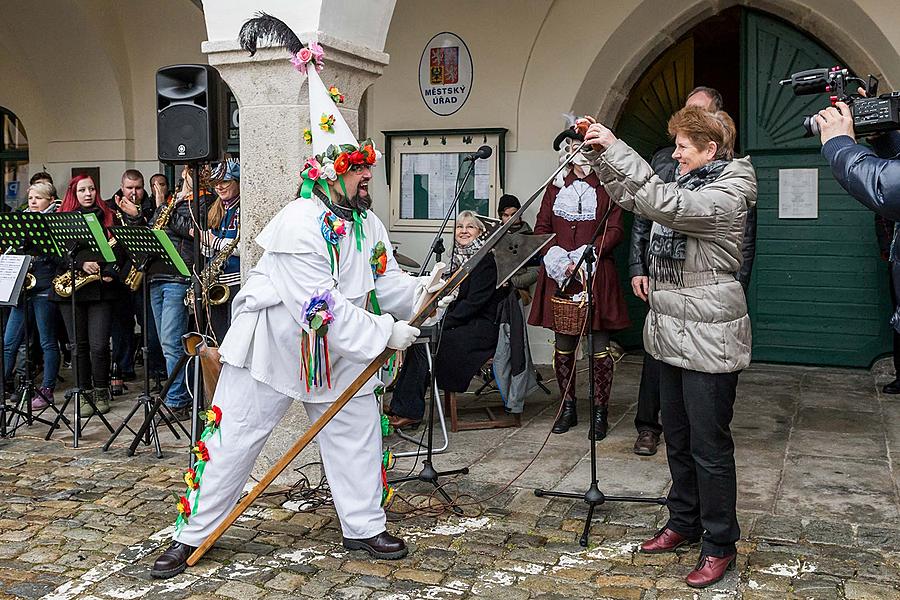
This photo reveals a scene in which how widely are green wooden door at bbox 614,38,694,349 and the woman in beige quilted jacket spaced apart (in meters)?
5.58

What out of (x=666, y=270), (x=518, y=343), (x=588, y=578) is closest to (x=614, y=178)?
(x=666, y=270)

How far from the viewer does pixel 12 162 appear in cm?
1153

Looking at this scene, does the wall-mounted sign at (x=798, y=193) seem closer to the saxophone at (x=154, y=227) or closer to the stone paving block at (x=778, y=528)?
the stone paving block at (x=778, y=528)

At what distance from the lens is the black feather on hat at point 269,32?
→ 4.77m

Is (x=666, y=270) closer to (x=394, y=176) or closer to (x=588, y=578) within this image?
(x=588, y=578)

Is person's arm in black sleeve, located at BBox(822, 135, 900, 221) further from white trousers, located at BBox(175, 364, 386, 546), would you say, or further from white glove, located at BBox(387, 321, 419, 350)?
white trousers, located at BBox(175, 364, 386, 546)

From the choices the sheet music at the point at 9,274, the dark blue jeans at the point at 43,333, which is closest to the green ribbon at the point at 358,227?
the sheet music at the point at 9,274

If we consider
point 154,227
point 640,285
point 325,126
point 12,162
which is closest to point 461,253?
point 640,285

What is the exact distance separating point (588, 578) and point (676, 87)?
6.74 m

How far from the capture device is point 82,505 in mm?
5051

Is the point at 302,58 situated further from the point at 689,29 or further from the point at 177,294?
the point at 689,29

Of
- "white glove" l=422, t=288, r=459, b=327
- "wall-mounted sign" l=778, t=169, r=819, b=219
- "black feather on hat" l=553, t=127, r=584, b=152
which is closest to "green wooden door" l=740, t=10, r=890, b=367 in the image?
"wall-mounted sign" l=778, t=169, r=819, b=219

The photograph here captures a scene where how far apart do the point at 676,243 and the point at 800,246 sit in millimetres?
5449

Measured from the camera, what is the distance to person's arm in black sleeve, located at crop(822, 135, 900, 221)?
2908mm
